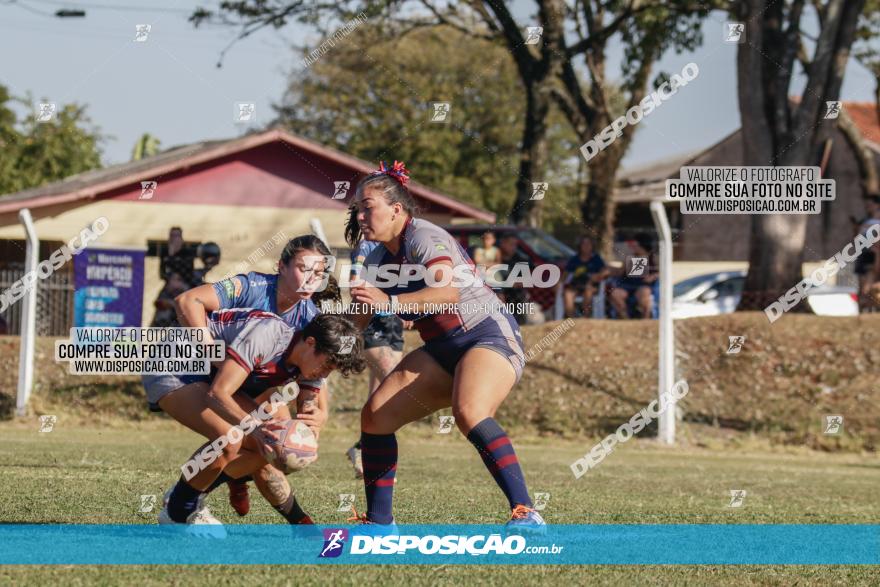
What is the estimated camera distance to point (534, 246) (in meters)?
22.5

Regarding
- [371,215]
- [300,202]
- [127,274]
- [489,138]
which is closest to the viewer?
[371,215]

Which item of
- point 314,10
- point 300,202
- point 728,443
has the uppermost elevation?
point 314,10

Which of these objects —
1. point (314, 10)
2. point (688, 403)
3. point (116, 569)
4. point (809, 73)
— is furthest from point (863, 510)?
point (314, 10)

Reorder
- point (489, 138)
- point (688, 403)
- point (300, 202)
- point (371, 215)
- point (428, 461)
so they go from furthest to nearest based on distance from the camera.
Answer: point (489, 138) → point (300, 202) → point (688, 403) → point (428, 461) → point (371, 215)

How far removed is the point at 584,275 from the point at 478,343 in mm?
12685

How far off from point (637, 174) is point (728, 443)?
4285cm

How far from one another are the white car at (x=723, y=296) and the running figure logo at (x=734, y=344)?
8.77ft

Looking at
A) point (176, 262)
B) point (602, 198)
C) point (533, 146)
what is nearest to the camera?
point (176, 262)

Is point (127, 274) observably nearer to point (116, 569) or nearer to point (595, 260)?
point (595, 260)

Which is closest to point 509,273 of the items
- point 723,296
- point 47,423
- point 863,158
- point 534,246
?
point 534,246

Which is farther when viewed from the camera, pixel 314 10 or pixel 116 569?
pixel 314 10

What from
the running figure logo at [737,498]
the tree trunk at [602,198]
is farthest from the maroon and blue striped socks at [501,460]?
the tree trunk at [602,198]

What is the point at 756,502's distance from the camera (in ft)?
31.4

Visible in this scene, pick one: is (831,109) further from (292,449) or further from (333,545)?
(333,545)
